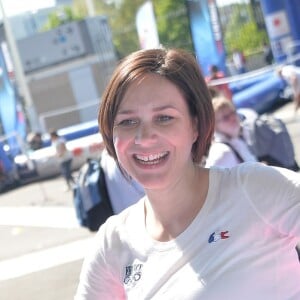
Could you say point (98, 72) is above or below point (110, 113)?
below

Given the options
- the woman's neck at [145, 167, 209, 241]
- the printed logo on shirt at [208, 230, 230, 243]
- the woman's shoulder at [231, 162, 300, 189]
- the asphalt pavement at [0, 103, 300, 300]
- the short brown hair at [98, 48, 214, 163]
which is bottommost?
the asphalt pavement at [0, 103, 300, 300]

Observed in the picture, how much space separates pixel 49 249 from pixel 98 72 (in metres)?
34.1

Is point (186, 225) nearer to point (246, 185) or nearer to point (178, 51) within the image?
point (246, 185)

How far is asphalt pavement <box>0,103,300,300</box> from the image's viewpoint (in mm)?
6941

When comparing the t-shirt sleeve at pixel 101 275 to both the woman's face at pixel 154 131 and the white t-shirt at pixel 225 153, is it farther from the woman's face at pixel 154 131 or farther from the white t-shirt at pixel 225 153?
the white t-shirt at pixel 225 153

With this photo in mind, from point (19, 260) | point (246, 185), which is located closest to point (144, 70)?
point (246, 185)

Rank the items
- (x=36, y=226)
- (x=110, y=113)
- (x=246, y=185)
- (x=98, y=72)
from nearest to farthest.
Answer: (x=246, y=185) → (x=110, y=113) → (x=36, y=226) → (x=98, y=72)

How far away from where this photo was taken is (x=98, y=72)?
138 feet

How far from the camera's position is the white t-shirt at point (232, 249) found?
163cm

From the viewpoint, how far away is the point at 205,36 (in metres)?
17.4

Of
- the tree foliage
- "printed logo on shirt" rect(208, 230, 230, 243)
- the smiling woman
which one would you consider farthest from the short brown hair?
the tree foliage

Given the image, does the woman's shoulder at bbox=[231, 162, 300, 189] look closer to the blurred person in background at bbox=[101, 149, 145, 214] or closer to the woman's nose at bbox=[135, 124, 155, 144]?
the woman's nose at bbox=[135, 124, 155, 144]

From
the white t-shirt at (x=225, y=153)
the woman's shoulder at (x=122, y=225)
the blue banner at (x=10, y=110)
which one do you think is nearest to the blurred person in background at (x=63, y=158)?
the blue banner at (x=10, y=110)

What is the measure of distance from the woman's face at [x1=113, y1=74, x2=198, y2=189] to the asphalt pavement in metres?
4.85
